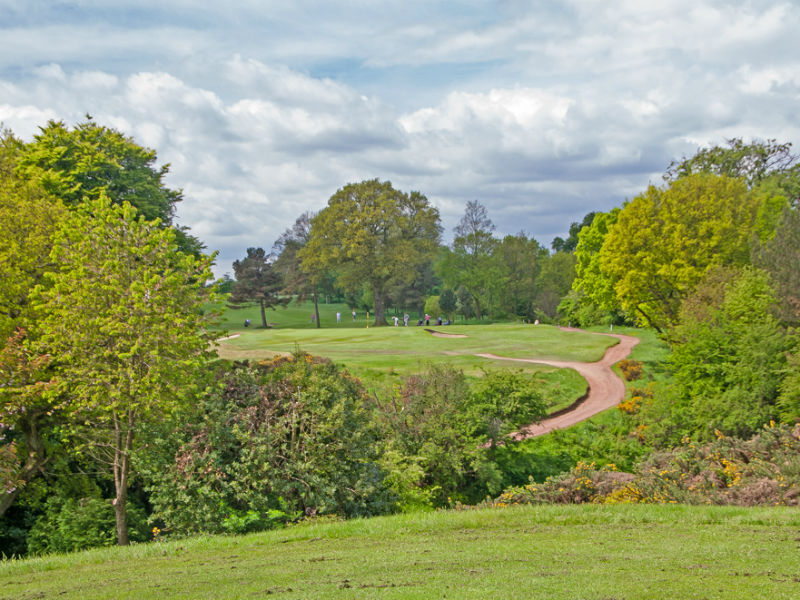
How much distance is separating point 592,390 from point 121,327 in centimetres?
2771

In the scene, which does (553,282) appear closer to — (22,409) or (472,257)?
(472,257)

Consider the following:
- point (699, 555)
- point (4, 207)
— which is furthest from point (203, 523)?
point (4, 207)

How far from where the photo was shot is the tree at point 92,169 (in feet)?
93.4

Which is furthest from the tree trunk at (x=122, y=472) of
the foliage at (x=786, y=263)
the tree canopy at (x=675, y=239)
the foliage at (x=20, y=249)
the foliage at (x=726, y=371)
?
the tree canopy at (x=675, y=239)

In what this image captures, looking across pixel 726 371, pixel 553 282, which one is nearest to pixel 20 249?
pixel 726 371

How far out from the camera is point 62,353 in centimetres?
1534

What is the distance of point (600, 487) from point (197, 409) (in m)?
10.9

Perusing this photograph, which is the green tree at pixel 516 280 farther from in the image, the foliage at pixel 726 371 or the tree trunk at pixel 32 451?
the tree trunk at pixel 32 451

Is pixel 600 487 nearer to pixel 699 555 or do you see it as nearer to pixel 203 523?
pixel 699 555

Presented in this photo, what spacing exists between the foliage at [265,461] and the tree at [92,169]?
13.8m

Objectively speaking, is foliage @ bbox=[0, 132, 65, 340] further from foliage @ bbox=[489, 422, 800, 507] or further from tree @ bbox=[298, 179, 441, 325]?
tree @ bbox=[298, 179, 441, 325]

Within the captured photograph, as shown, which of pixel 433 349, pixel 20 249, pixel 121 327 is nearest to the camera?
pixel 121 327

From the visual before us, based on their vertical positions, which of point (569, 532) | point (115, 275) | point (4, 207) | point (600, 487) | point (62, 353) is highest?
point (4, 207)

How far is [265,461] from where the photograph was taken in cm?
1445
